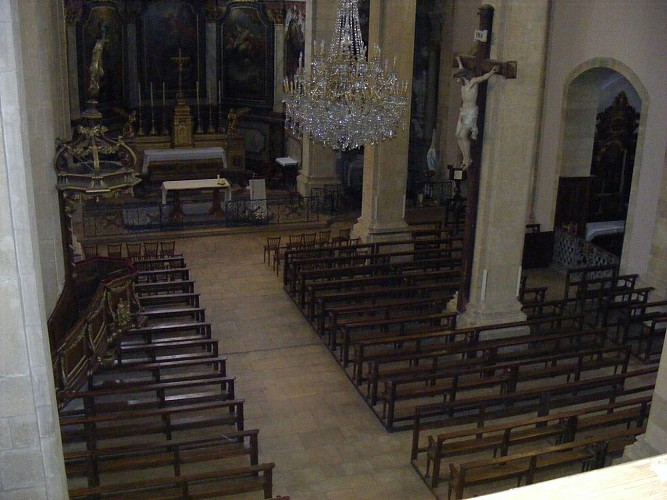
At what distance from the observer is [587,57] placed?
16.2 metres

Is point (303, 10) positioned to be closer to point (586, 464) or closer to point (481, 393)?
point (481, 393)

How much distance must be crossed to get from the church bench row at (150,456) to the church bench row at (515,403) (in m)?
2.19

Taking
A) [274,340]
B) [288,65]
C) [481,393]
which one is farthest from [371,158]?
[288,65]

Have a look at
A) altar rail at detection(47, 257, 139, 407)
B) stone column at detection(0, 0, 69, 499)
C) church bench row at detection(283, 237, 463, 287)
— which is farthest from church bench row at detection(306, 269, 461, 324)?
stone column at detection(0, 0, 69, 499)

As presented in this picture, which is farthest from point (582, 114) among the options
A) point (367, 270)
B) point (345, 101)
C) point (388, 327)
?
point (345, 101)

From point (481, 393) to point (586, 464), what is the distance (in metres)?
2.50

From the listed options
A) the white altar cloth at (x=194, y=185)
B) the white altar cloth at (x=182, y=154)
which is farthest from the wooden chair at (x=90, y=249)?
the white altar cloth at (x=182, y=154)

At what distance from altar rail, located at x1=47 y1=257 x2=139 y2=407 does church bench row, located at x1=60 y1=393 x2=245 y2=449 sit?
1.51 ft

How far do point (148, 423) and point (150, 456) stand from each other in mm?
947

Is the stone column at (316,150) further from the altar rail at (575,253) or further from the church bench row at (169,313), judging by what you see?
the church bench row at (169,313)

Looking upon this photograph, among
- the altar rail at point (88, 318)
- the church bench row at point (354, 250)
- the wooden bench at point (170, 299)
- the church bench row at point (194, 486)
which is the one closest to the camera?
the church bench row at point (194, 486)

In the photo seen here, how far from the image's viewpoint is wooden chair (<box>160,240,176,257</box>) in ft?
52.4

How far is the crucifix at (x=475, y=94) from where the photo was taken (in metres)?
11.6

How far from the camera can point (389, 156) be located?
1677 centimetres
